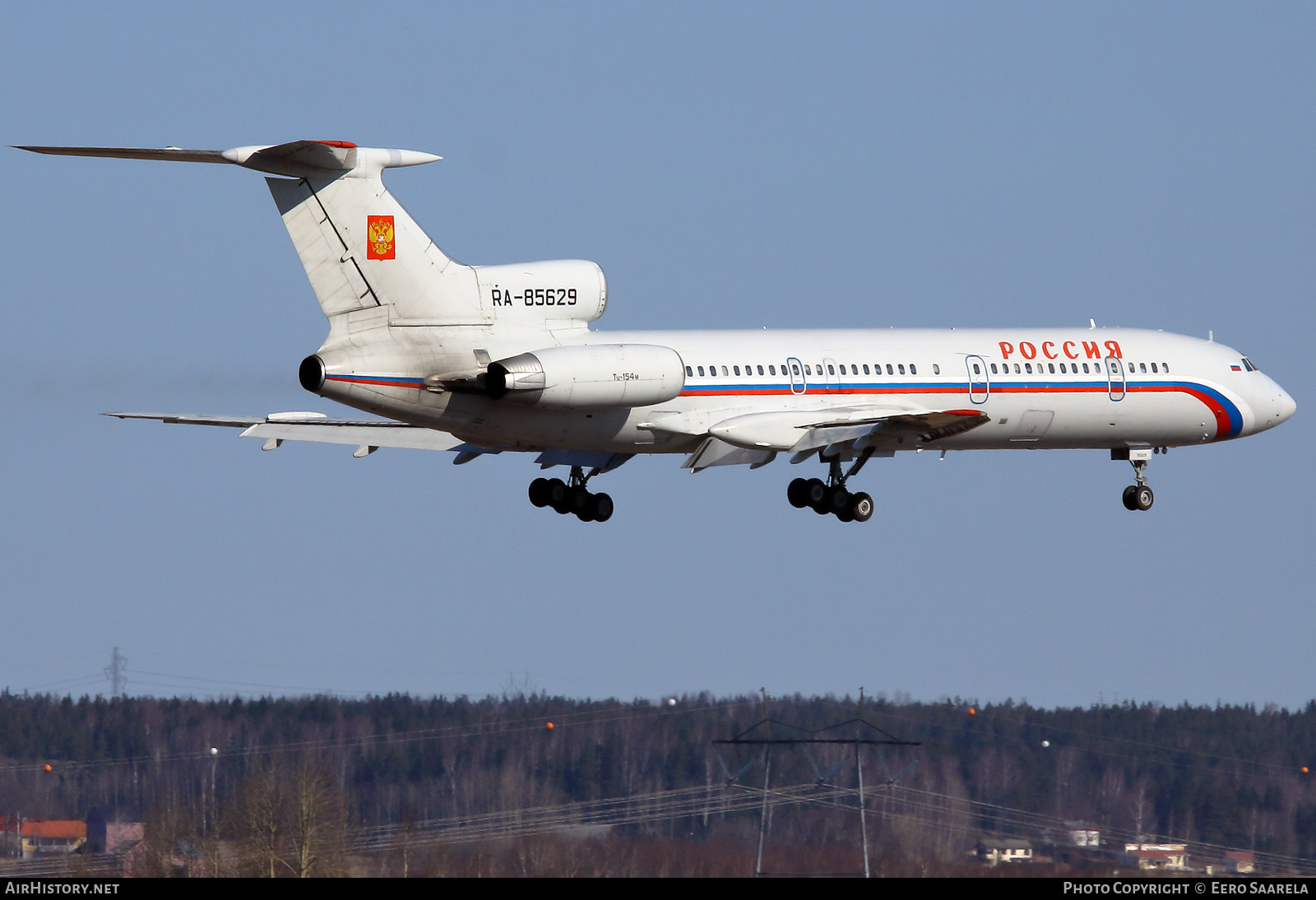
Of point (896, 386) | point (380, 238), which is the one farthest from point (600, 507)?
point (380, 238)

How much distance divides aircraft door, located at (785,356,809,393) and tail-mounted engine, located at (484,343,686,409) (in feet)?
10.4

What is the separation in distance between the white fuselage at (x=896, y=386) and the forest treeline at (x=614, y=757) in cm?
800

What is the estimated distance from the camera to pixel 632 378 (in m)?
36.2

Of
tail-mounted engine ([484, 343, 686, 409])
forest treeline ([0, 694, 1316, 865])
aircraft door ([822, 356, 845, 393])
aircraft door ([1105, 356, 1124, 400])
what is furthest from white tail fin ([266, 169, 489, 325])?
aircraft door ([1105, 356, 1124, 400])

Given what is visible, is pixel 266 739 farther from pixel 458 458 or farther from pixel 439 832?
pixel 458 458

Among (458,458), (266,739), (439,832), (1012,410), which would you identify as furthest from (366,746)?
(1012,410)

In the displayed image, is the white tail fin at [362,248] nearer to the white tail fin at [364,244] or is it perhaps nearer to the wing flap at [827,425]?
the white tail fin at [364,244]

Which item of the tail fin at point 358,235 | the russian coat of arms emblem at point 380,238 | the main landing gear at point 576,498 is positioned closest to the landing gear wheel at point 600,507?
the main landing gear at point 576,498

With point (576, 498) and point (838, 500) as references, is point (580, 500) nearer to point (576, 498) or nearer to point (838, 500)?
point (576, 498)

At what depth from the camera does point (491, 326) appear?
36125 mm

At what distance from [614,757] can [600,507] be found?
31.0 ft

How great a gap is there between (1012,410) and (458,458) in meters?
11.3

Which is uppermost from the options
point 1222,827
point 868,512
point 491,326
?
point 491,326

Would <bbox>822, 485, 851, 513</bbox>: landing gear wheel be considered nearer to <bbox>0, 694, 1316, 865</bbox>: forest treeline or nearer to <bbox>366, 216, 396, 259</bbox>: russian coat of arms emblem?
<bbox>0, 694, 1316, 865</bbox>: forest treeline
